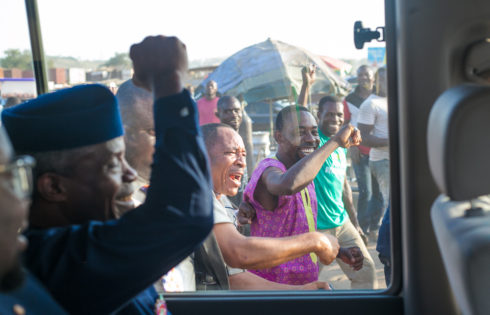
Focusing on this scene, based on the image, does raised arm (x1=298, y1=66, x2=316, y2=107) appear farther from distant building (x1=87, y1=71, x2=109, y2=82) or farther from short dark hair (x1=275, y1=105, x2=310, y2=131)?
distant building (x1=87, y1=71, x2=109, y2=82)

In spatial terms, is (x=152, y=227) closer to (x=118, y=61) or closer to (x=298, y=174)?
(x=118, y=61)

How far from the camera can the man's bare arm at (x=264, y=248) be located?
2.11m

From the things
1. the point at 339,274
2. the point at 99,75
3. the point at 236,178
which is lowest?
the point at 339,274

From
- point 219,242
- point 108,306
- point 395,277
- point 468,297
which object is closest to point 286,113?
point 219,242

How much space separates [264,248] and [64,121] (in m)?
1.17

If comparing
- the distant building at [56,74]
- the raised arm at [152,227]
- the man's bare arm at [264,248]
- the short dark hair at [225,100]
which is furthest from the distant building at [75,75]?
the short dark hair at [225,100]

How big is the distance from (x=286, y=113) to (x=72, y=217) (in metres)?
1.81

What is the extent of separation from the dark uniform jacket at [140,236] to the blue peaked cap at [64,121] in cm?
16

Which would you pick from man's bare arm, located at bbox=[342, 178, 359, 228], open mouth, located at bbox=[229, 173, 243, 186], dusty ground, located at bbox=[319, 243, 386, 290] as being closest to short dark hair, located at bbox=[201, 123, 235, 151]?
open mouth, located at bbox=[229, 173, 243, 186]

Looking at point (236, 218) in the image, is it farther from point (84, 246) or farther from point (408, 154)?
point (84, 246)

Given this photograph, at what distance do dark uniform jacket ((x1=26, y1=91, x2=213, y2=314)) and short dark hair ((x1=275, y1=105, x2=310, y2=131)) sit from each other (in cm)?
173

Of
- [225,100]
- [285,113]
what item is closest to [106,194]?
[285,113]

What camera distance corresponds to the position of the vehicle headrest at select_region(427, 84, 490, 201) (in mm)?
1259

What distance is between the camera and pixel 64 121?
117cm
